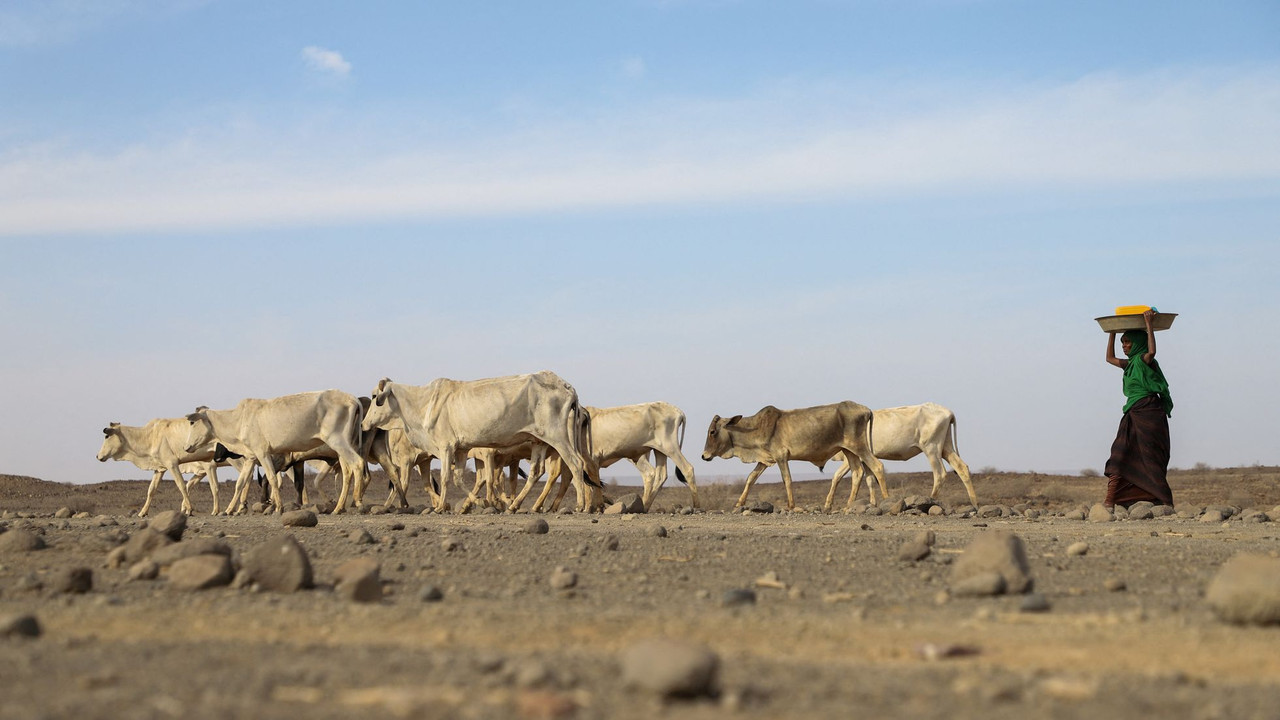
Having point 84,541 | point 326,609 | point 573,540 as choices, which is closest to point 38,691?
point 326,609

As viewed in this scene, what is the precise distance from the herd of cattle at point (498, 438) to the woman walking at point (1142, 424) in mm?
5631

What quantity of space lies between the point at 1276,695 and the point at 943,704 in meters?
1.28

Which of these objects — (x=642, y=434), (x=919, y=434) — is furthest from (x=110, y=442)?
(x=919, y=434)

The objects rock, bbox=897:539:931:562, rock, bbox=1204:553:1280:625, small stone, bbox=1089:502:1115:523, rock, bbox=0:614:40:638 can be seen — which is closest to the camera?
rock, bbox=0:614:40:638

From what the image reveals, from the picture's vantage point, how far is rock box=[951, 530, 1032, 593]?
24.2 ft

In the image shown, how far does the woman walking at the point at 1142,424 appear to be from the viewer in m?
18.1

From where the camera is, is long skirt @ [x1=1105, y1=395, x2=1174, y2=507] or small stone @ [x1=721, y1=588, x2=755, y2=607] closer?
small stone @ [x1=721, y1=588, x2=755, y2=607]

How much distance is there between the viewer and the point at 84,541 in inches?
422

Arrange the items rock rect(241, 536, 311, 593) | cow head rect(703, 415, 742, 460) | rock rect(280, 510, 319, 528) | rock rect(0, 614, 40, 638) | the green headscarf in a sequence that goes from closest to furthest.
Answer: rock rect(0, 614, 40, 638) → rock rect(241, 536, 311, 593) → rock rect(280, 510, 319, 528) → the green headscarf → cow head rect(703, 415, 742, 460)

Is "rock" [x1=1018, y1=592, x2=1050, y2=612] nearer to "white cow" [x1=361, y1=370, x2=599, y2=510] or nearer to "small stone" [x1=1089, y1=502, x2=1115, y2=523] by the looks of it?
"small stone" [x1=1089, y1=502, x2=1115, y2=523]

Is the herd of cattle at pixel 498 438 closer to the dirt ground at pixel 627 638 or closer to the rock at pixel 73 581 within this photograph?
the dirt ground at pixel 627 638

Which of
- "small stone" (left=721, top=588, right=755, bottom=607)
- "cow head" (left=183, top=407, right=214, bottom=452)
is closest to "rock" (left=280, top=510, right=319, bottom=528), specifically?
"small stone" (left=721, top=588, right=755, bottom=607)

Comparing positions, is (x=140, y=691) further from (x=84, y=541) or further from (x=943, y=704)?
(x=84, y=541)

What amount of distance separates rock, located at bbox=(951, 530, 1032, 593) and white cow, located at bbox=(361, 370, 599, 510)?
13130mm
